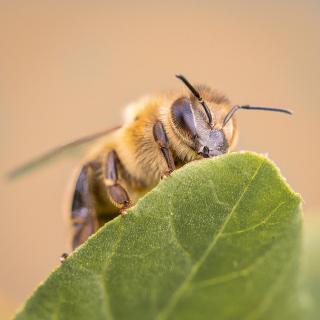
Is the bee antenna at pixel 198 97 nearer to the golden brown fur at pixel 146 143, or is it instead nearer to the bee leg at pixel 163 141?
the golden brown fur at pixel 146 143

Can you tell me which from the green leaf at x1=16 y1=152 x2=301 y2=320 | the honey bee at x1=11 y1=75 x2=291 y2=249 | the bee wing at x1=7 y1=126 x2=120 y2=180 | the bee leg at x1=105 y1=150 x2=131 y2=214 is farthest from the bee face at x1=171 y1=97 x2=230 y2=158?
the green leaf at x1=16 y1=152 x2=301 y2=320

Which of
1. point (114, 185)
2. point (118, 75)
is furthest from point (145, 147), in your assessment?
point (118, 75)

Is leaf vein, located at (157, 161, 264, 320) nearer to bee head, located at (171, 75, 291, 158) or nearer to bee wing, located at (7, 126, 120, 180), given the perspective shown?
bee head, located at (171, 75, 291, 158)

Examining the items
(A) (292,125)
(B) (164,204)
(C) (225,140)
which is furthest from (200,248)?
(A) (292,125)

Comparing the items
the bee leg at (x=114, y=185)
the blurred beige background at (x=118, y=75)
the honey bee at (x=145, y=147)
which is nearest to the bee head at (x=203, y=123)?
the honey bee at (x=145, y=147)

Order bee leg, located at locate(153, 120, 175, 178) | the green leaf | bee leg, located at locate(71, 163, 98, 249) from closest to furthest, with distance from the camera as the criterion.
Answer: the green leaf → bee leg, located at locate(153, 120, 175, 178) → bee leg, located at locate(71, 163, 98, 249)

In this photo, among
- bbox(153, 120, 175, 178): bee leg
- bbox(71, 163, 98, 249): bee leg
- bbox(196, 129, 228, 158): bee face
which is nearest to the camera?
bbox(196, 129, 228, 158): bee face

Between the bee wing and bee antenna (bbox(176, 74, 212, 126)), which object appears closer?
bee antenna (bbox(176, 74, 212, 126))
